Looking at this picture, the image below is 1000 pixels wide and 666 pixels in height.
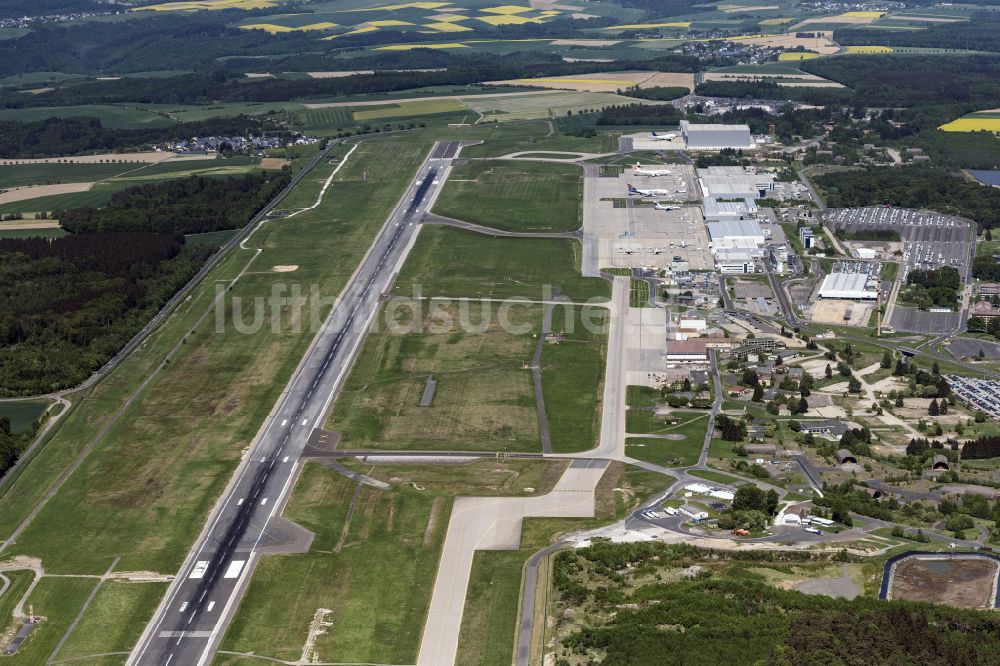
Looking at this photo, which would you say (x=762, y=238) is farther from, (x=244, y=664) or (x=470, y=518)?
(x=244, y=664)

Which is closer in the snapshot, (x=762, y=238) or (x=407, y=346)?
(x=407, y=346)

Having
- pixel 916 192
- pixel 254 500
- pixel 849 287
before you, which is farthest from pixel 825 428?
pixel 916 192

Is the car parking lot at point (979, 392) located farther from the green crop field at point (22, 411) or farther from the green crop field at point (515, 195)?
the green crop field at point (22, 411)

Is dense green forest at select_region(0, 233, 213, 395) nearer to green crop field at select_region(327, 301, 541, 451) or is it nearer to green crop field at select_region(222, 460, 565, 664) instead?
green crop field at select_region(327, 301, 541, 451)

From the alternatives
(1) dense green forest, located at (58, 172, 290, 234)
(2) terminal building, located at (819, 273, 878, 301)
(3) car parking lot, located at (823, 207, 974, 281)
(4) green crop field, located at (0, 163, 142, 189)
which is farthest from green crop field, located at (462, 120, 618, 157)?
(2) terminal building, located at (819, 273, 878, 301)

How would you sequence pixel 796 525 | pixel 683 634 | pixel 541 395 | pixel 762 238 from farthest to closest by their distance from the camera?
pixel 762 238
pixel 541 395
pixel 796 525
pixel 683 634

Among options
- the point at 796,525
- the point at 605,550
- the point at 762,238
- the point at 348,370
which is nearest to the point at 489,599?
the point at 605,550

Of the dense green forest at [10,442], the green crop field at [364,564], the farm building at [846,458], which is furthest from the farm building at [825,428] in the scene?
the dense green forest at [10,442]
